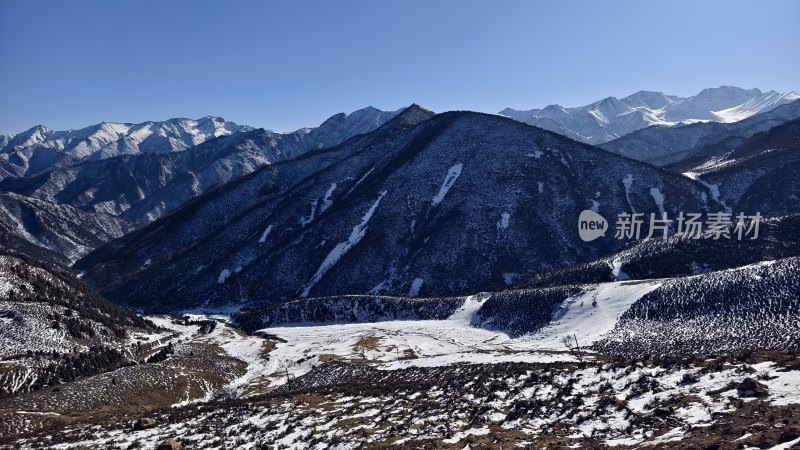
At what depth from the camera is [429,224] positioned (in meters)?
136

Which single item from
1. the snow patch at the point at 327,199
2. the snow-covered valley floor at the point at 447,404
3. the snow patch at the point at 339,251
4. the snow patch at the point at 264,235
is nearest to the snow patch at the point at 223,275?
the snow patch at the point at 264,235

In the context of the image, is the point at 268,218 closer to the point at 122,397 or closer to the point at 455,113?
the point at 455,113

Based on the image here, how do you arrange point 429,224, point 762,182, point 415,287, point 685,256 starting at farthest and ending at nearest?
1. point 429,224
2. point 762,182
3. point 415,287
4. point 685,256

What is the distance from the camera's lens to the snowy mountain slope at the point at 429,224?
12175 cm

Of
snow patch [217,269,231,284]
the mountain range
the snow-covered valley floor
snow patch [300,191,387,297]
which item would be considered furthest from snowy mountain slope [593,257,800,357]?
snow patch [217,269,231,284]

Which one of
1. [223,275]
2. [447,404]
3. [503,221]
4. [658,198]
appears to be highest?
[503,221]

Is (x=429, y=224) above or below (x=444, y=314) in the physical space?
above

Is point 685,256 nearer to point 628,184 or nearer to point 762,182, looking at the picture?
point 628,184

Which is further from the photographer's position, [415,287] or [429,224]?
[429,224]

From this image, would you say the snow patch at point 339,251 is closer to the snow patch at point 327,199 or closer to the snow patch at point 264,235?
the snow patch at point 327,199

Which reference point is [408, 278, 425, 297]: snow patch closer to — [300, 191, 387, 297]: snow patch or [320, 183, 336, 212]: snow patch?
[300, 191, 387, 297]: snow patch

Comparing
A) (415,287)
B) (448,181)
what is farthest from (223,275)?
(448,181)

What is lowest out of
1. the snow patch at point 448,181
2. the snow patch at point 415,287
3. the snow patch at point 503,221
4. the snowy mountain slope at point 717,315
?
the snowy mountain slope at point 717,315

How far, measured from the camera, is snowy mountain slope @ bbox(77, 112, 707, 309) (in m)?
122
